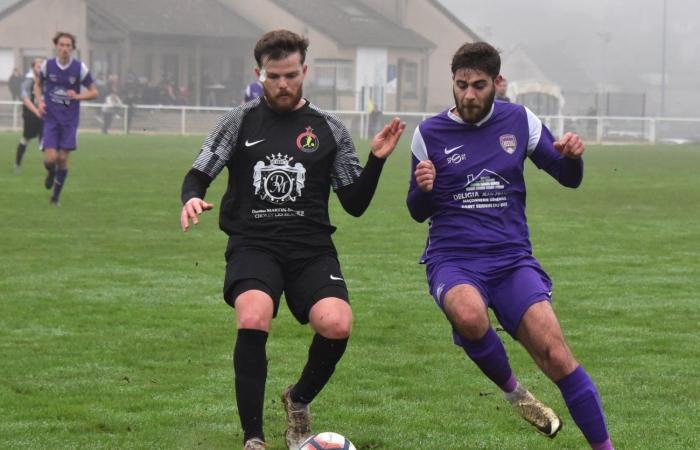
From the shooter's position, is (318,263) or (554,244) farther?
(554,244)

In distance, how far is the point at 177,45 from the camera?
65562mm

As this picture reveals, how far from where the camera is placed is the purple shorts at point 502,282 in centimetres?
619

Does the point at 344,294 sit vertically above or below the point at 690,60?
below

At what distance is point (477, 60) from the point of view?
253 inches

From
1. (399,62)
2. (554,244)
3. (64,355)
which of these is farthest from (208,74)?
(64,355)

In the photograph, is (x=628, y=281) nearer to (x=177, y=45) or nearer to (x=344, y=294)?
(x=344, y=294)

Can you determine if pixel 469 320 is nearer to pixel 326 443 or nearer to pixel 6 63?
pixel 326 443

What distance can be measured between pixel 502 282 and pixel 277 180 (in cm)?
114

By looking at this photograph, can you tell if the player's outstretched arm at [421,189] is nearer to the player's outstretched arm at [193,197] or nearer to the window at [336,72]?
the player's outstretched arm at [193,197]

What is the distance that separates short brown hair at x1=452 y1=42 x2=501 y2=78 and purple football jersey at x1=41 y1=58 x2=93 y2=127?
12.1m

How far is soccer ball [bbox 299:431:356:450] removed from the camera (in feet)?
19.2

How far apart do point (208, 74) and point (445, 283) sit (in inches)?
2338

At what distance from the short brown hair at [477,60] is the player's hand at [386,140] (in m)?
0.38

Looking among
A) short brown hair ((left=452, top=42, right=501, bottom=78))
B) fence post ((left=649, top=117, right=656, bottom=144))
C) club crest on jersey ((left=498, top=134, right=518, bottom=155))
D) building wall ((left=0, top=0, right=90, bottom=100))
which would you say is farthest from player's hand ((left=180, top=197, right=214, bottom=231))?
building wall ((left=0, top=0, right=90, bottom=100))
